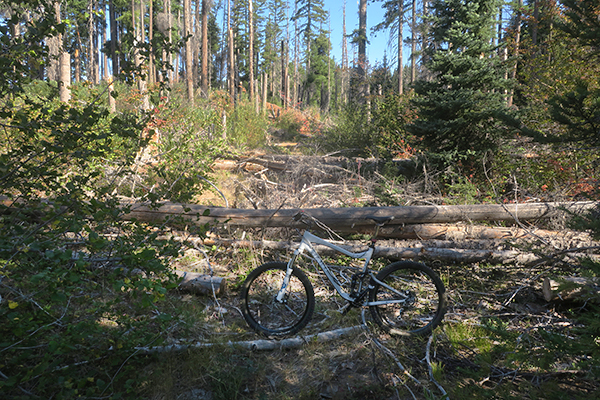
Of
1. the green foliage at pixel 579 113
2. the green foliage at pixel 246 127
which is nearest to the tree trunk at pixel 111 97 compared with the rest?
the green foliage at pixel 579 113

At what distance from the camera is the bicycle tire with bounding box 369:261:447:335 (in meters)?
3.37

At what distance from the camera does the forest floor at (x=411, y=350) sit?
8.17 ft

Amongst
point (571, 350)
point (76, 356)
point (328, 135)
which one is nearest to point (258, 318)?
point (76, 356)

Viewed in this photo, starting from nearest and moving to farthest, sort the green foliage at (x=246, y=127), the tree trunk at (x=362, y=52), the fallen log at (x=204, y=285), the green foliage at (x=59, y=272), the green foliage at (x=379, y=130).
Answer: the green foliage at (x=59, y=272) → the fallen log at (x=204, y=285) → the green foliage at (x=379, y=130) → the green foliage at (x=246, y=127) → the tree trunk at (x=362, y=52)

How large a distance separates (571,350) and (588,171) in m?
6.52

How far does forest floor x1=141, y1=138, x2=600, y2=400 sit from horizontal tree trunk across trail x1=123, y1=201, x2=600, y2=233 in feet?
1.16

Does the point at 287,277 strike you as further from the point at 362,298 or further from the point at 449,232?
the point at 449,232

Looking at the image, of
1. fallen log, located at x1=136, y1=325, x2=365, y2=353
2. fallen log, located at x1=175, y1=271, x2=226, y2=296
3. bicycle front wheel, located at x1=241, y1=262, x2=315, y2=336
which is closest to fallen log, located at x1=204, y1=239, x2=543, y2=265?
bicycle front wheel, located at x1=241, y1=262, x2=315, y2=336

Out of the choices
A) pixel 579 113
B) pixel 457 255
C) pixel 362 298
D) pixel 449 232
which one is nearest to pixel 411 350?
pixel 362 298

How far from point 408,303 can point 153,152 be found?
17.6ft

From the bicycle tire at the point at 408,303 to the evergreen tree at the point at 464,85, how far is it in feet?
14.2

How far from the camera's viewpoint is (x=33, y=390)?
2.41 metres

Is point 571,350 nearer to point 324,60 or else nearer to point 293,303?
point 293,303

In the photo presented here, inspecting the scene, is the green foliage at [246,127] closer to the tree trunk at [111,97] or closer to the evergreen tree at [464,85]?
the tree trunk at [111,97]
